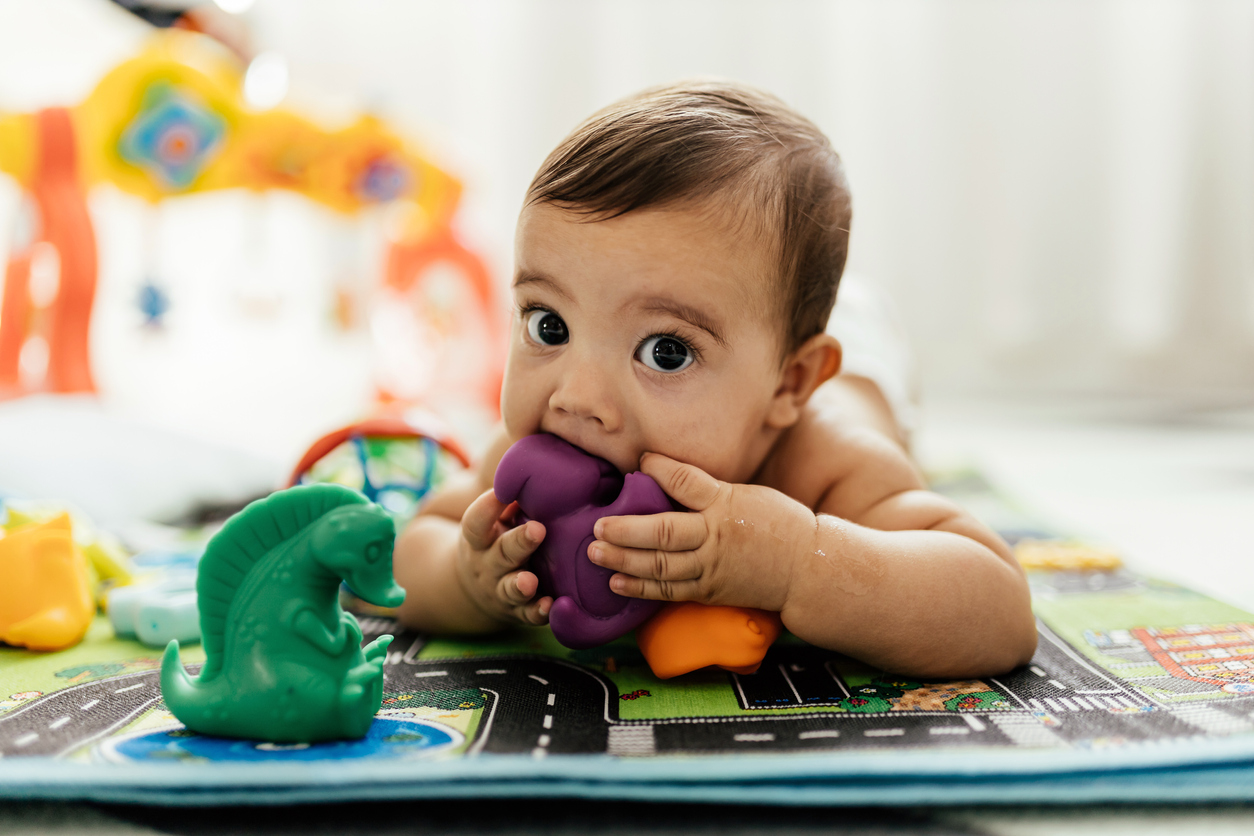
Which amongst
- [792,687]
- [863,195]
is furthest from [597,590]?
[863,195]

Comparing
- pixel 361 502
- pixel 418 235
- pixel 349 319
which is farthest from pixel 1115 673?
pixel 349 319

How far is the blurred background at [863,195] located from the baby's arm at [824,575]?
155 centimetres

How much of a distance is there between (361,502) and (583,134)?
33 centimetres

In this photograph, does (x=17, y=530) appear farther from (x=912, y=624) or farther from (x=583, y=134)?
(x=912, y=624)

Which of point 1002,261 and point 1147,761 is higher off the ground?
point 1002,261

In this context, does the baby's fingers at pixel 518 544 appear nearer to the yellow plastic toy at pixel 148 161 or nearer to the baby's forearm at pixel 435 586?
the baby's forearm at pixel 435 586

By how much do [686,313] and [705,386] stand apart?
6cm

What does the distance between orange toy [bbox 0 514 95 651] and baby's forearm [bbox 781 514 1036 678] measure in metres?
0.57

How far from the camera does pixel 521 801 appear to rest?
1.64ft

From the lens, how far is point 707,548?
2.12ft

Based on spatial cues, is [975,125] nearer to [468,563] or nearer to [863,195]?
[863,195]

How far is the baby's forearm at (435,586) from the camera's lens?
78 cm

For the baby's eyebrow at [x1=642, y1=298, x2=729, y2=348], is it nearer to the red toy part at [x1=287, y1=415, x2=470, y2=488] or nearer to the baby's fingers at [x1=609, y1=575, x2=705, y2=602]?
the baby's fingers at [x1=609, y1=575, x2=705, y2=602]

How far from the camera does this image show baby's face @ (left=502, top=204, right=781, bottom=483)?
2.18 feet
